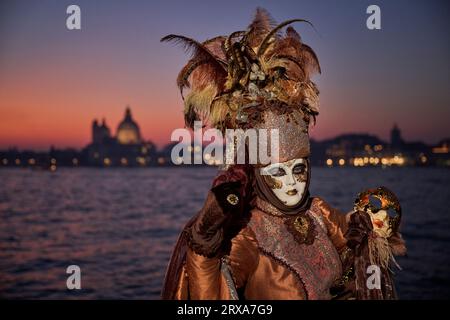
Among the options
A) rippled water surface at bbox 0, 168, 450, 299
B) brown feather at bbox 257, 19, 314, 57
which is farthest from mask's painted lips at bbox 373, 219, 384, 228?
rippled water surface at bbox 0, 168, 450, 299

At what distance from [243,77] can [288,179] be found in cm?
73

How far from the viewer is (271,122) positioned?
3.80 meters

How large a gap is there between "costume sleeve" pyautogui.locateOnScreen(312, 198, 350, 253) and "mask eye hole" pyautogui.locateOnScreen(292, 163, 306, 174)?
489 mm

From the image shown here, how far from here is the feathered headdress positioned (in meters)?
3.78

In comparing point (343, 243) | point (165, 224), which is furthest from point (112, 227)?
point (343, 243)

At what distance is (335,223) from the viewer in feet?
13.8

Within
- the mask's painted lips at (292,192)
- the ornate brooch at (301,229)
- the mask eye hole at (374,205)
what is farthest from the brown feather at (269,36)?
the mask eye hole at (374,205)

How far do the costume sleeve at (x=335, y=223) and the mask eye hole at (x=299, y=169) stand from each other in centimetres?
49

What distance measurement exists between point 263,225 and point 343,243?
2.32ft

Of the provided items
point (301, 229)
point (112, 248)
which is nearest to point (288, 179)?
point (301, 229)

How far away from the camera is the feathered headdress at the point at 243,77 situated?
3783mm

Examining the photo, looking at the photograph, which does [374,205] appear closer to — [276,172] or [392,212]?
[392,212]

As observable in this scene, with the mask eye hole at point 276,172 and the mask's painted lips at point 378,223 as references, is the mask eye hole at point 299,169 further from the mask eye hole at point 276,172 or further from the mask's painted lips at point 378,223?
the mask's painted lips at point 378,223
